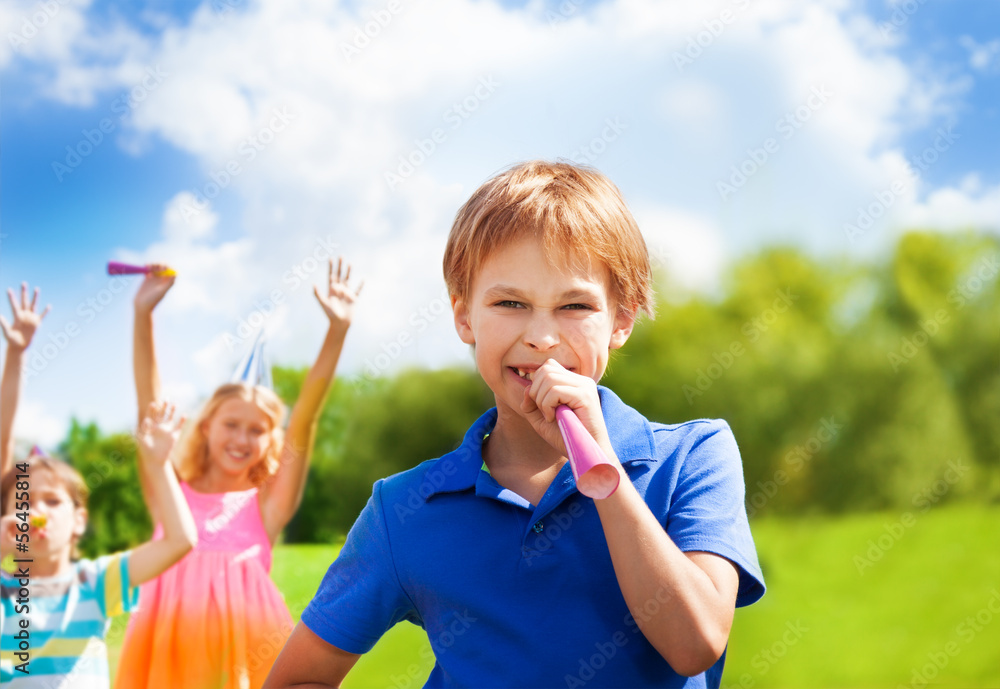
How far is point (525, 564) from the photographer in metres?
0.61

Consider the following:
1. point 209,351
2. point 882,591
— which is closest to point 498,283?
point 209,351

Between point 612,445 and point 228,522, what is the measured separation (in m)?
0.98

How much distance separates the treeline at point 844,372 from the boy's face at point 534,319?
1581mm

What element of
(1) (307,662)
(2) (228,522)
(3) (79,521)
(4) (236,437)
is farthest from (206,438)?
(1) (307,662)

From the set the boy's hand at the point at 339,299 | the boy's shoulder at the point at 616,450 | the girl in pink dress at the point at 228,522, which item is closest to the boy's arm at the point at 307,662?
the boy's shoulder at the point at 616,450

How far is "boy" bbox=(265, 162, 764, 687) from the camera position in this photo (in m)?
0.55

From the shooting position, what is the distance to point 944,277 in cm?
224

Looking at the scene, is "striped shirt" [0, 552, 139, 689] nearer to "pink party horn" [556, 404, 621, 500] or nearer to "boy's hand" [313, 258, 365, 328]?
"boy's hand" [313, 258, 365, 328]

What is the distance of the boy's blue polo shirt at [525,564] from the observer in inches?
23.2

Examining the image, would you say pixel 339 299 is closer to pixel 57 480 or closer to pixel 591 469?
pixel 57 480

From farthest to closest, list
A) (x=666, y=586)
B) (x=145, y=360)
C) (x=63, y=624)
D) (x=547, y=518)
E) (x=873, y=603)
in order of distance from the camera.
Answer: (x=873, y=603) → (x=145, y=360) → (x=63, y=624) → (x=547, y=518) → (x=666, y=586)

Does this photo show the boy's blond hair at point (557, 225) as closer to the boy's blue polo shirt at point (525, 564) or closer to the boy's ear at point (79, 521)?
the boy's blue polo shirt at point (525, 564)

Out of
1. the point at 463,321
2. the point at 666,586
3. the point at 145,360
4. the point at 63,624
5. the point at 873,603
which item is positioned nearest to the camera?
the point at 666,586

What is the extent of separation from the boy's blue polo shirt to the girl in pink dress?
2.60ft
